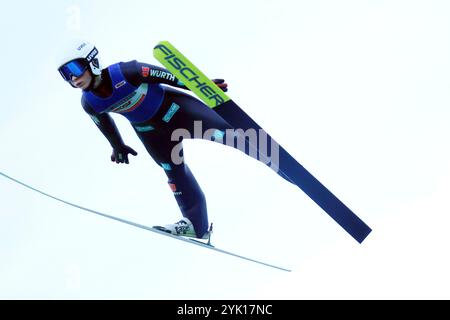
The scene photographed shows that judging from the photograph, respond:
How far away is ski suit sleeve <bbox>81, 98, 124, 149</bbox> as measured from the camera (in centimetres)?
714

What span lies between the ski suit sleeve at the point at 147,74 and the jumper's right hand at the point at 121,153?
0.80 meters

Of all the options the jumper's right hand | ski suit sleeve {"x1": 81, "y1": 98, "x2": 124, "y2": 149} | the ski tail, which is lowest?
the ski tail

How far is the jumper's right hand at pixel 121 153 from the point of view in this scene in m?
7.46

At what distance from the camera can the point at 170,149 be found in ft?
24.5

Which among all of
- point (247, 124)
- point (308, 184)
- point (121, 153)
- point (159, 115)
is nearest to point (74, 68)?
point (159, 115)

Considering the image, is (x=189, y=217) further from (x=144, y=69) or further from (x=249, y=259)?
(x=144, y=69)

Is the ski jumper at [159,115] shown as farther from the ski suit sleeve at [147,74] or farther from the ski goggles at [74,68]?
the ski goggles at [74,68]

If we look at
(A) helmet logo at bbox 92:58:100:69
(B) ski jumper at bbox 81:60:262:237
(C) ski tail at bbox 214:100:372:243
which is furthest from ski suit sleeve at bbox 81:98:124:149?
(C) ski tail at bbox 214:100:372:243

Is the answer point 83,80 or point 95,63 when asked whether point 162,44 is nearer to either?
point 95,63

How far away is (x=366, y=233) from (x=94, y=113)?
8.80 ft

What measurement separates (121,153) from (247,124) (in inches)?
56.0

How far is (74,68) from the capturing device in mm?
6629

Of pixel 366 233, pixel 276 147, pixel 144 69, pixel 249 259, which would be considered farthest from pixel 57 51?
pixel 366 233

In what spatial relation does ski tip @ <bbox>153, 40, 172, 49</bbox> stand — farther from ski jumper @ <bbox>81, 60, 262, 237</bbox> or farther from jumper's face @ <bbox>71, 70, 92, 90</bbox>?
jumper's face @ <bbox>71, 70, 92, 90</bbox>
